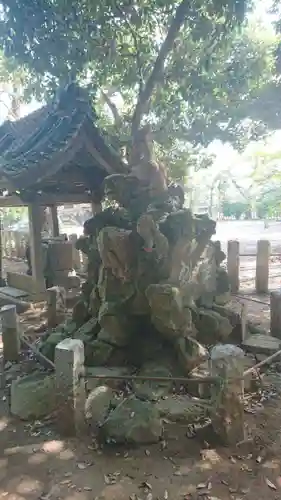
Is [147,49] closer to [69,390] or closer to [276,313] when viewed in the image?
[276,313]

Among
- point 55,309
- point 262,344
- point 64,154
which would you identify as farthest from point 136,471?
point 64,154

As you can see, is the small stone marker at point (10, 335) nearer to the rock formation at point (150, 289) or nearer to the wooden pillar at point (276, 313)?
the rock formation at point (150, 289)

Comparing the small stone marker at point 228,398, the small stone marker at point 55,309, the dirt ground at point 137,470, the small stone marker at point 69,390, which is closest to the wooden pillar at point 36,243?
the small stone marker at point 55,309

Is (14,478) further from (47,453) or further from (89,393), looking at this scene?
(89,393)

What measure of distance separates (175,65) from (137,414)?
924 centimetres

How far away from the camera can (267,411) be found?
16.3 ft

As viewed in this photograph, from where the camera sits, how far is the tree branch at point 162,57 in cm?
902

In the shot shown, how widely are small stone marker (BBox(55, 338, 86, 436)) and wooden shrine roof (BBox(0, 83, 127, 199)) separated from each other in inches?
201

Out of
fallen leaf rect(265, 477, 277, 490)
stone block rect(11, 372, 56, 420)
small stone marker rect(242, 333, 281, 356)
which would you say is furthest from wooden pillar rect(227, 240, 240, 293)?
fallen leaf rect(265, 477, 277, 490)

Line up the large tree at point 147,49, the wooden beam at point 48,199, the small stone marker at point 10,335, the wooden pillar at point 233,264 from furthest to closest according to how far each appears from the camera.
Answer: the wooden pillar at point 233,264, the wooden beam at point 48,199, the large tree at point 147,49, the small stone marker at point 10,335

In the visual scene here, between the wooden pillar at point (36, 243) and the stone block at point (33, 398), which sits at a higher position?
the wooden pillar at point (36, 243)

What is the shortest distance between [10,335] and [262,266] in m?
7.07

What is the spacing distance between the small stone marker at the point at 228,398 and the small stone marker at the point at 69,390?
1.40 meters

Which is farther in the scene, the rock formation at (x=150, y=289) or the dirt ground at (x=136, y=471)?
the rock formation at (x=150, y=289)
